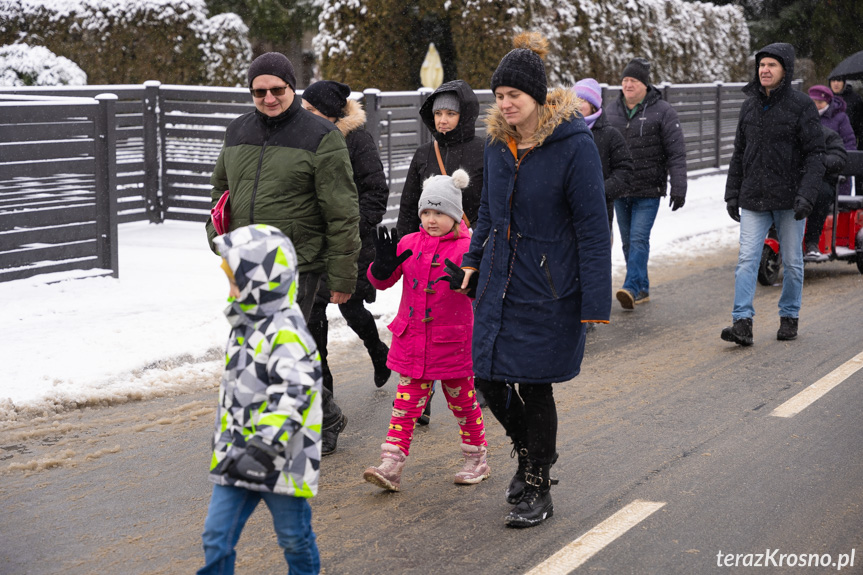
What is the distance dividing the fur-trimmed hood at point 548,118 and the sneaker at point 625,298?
5.19 m

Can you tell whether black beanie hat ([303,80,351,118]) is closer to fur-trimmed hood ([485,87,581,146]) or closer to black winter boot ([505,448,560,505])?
fur-trimmed hood ([485,87,581,146])

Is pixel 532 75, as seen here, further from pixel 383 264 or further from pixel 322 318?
pixel 322 318

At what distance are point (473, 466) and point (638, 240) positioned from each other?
510 centimetres

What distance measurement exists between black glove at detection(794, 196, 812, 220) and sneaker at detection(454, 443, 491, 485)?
3922mm

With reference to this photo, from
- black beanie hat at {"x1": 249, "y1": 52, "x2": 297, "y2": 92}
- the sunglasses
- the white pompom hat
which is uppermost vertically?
black beanie hat at {"x1": 249, "y1": 52, "x2": 297, "y2": 92}

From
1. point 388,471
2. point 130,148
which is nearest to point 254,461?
point 388,471

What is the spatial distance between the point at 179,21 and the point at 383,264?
55.0ft

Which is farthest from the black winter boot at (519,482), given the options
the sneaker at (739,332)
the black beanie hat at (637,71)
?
the black beanie hat at (637,71)

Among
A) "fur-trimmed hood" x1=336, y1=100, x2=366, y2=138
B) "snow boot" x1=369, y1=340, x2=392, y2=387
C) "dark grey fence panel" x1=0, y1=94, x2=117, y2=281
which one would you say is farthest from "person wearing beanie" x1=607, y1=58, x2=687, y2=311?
"dark grey fence panel" x1=0, y1=94, x2=117, y2=281

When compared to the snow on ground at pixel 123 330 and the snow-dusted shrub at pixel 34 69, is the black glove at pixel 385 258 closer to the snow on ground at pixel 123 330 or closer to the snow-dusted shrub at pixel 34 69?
the snow on ground at pixel 123 330

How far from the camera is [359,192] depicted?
20.3 feet

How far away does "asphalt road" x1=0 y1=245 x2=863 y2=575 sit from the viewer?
416 centimetres

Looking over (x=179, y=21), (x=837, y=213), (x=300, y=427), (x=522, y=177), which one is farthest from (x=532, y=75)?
(x=179, y=21)

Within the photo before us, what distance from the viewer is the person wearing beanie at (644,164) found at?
9.65 m
